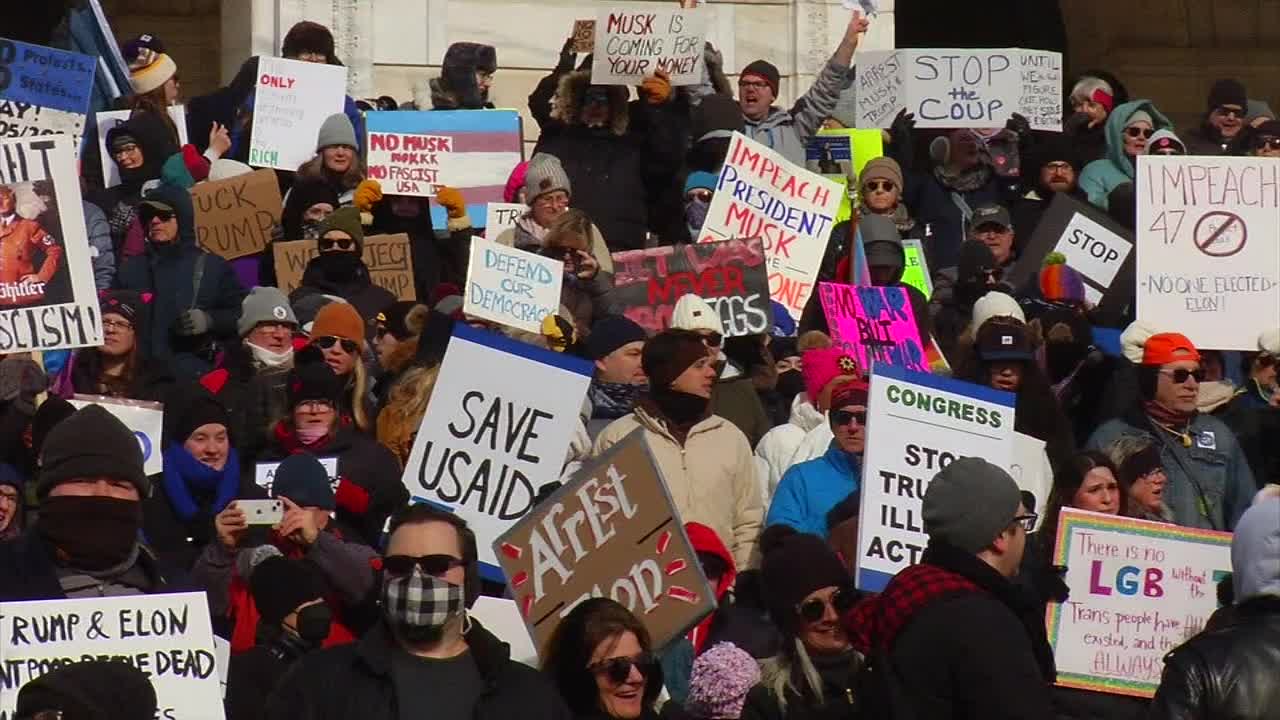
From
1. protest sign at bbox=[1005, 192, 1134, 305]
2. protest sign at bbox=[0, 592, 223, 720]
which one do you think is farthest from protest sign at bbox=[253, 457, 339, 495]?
protest sign at bbox=[1005, 192, 1134, 305]

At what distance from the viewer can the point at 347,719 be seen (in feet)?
22.9

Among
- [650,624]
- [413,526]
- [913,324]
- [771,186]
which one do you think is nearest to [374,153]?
[771,186]

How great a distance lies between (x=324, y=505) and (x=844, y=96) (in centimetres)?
808

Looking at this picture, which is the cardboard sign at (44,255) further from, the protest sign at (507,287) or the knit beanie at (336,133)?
the knit beanie at (336,133)

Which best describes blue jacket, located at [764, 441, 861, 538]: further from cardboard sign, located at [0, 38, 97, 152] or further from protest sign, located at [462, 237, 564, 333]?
cardboard sign, located at [0, 38, 97, 152]

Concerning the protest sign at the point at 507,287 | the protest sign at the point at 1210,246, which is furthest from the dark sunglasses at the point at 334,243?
the protest sign at the point at 1210,246

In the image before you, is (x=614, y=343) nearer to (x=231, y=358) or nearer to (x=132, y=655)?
(x=231, y=358)

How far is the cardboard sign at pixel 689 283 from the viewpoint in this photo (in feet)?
43.0

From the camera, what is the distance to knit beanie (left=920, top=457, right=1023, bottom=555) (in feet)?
23.3

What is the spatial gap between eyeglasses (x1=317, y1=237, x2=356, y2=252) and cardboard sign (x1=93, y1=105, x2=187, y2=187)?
5.84 feet

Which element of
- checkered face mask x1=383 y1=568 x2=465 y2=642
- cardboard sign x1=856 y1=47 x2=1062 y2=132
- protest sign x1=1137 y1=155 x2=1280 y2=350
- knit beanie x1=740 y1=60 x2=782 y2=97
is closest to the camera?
checkered face mask x1=383 y1=568 x2=465 y2=642

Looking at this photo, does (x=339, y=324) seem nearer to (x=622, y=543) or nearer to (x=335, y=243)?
(x=335, y=243)

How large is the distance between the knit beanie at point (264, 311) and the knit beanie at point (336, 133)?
2.55 m

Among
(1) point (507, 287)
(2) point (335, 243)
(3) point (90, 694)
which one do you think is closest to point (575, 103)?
(2) point (335, 243)
